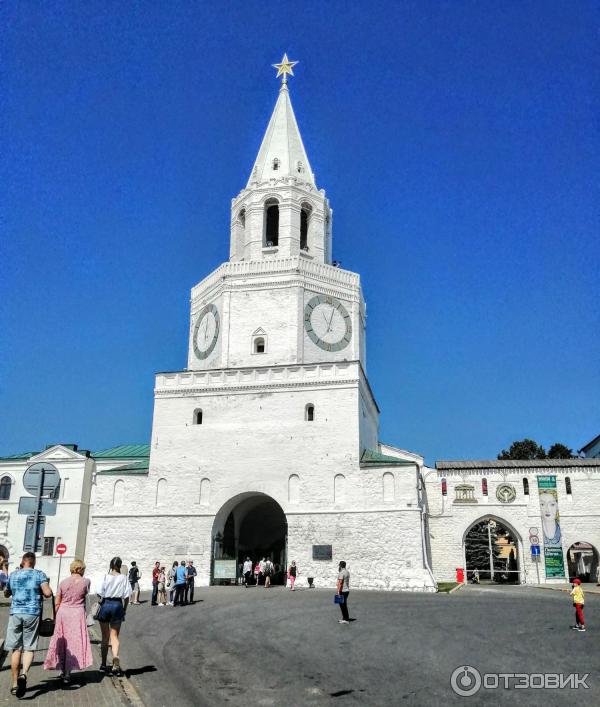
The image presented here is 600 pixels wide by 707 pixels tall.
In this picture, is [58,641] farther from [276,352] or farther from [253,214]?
[253,214]

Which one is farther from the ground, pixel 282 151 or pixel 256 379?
pixel 282 151

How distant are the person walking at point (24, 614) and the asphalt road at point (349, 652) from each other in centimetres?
173

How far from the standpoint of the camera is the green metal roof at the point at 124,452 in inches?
1842

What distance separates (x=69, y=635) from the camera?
10148mm

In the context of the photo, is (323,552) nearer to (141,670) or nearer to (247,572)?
(247,572)

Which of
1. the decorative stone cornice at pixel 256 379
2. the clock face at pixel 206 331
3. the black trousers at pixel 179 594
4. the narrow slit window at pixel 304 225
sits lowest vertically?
the black trousers at pixel 179 594

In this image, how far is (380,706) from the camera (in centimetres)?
906

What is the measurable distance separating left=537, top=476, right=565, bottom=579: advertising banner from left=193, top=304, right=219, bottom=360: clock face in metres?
21.3

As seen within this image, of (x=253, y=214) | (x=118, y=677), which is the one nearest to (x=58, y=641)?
(x=118, y=677)

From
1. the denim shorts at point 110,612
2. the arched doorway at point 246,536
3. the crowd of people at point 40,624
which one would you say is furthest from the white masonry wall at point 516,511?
the crowd of people at point 40,624

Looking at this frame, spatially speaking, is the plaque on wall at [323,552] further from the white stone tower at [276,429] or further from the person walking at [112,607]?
the person walking at [112,607]

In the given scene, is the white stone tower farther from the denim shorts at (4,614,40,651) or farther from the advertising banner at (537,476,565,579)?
the denim shorts at (4,614,40,651)

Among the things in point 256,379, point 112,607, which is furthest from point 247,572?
point 112,607

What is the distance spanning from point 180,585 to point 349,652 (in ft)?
40.0
